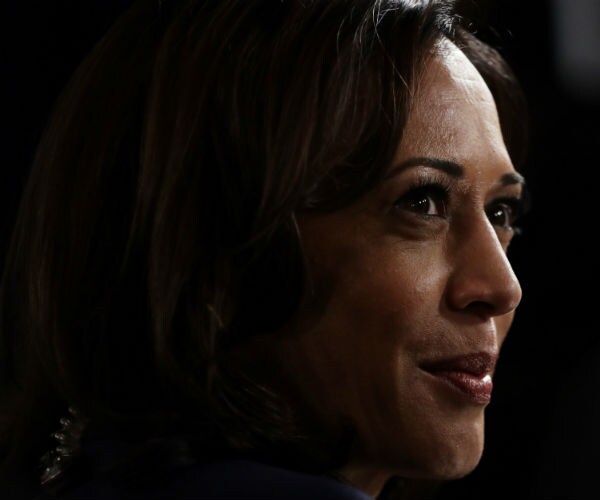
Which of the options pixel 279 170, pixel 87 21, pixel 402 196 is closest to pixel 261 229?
pixel 279 170

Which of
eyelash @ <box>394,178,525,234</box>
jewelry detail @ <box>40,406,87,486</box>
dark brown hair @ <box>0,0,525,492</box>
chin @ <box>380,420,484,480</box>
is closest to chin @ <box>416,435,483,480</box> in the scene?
chin @ <box>380,420,484,480</box>

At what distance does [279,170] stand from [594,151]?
3.21 ft

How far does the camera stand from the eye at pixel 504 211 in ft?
4.13

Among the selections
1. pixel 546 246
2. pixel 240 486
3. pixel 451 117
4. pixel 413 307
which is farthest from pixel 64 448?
pixel 546 246

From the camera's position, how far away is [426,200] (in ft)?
3.77

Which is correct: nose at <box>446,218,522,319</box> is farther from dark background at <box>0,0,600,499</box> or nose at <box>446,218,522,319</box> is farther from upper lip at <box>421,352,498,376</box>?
dark background at <box>0,0,600,499</box>

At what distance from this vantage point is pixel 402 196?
3.71ft

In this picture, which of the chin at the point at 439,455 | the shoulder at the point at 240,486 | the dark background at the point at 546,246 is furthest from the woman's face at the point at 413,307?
the dark background at the point at 546,246

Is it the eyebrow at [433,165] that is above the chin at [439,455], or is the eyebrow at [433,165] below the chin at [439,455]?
above

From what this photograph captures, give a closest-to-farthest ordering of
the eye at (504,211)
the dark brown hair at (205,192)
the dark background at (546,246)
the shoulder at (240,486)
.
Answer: the shoulder at (240,486) → the dark brown hair at (205,192) → the eye at (504,211) → the dark background at (546,246)

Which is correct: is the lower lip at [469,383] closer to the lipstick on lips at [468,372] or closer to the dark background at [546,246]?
the lipstick on lips at [468,372]

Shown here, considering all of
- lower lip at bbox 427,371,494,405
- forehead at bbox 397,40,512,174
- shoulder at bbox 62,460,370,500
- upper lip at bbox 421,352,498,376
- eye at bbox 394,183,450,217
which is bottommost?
shoulder at bbox 62,460,370,500

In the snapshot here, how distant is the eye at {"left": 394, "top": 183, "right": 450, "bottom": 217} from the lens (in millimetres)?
1138

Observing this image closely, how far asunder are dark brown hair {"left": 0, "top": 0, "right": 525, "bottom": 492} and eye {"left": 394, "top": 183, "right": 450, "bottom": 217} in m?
0.06
